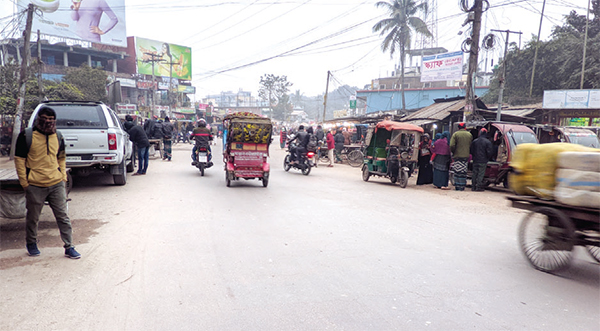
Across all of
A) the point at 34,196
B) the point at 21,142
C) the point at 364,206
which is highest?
the point at 21,142

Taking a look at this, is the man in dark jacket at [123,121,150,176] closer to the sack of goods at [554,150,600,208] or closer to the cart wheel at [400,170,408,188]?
the cart wheel at [400,170,408,188]

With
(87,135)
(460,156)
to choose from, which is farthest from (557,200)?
(87,135)

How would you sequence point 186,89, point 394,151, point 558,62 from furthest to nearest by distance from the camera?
point 186,89 → point 558,62 → point 394,151

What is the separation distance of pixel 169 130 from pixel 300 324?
52.3 ft

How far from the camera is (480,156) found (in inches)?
450

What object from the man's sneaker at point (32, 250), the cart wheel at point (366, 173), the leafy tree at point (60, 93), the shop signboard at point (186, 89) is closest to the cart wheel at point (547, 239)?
the man's sneaker at point (32, 250)

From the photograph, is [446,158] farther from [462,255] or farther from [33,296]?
[33,296]

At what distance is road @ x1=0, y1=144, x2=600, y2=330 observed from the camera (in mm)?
3357

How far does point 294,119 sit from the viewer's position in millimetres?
98625

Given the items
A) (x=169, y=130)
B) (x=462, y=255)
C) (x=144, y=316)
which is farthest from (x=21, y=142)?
(x=169, y=130)

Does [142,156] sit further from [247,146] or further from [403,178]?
[403,178]

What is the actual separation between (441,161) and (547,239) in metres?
7.69

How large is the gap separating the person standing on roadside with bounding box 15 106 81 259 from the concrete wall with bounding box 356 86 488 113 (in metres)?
36.4

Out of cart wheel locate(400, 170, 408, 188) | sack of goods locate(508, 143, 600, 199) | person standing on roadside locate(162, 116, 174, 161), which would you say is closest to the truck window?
person standing on roadside locate(162, 116, 174, 161)
